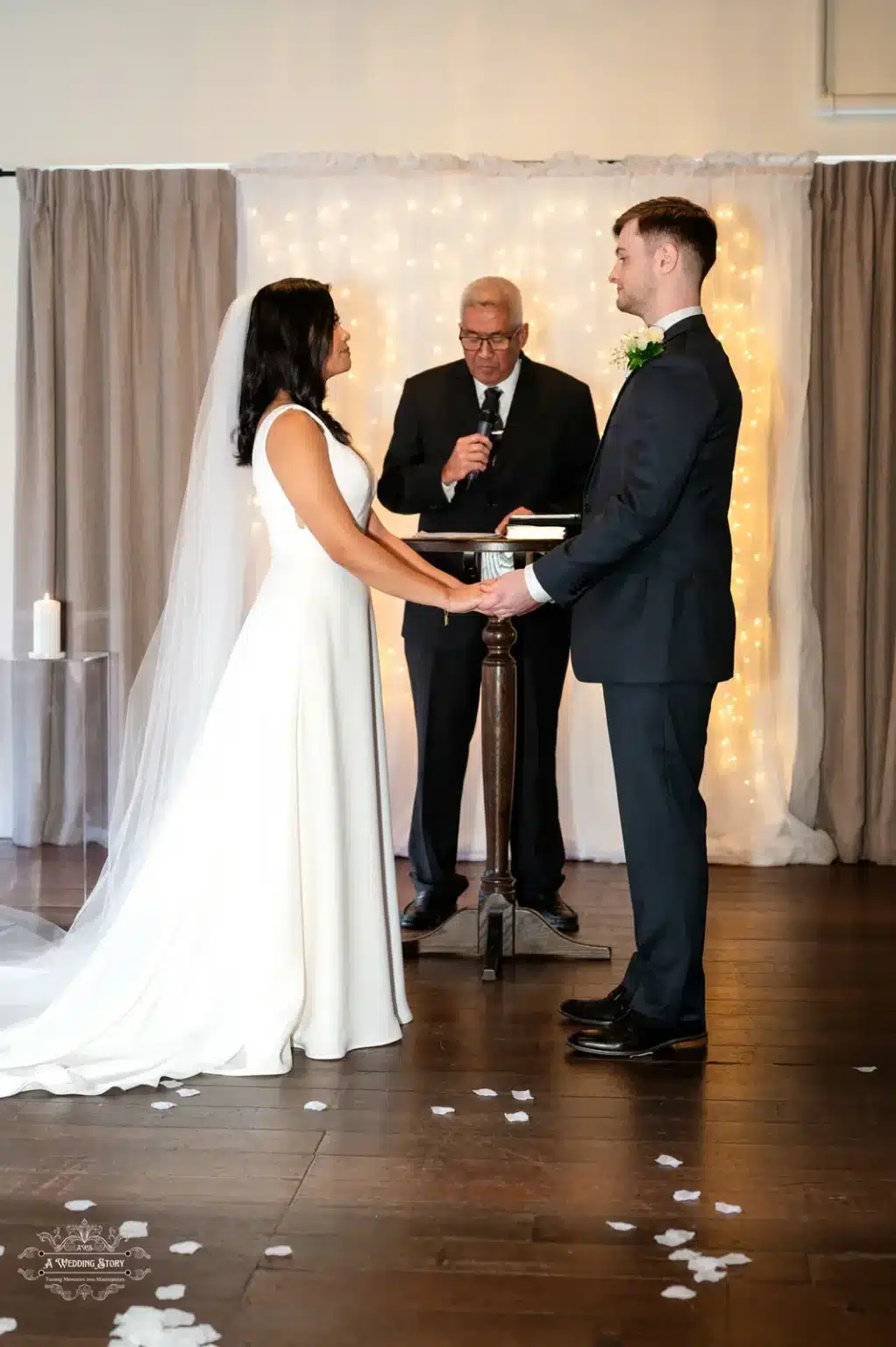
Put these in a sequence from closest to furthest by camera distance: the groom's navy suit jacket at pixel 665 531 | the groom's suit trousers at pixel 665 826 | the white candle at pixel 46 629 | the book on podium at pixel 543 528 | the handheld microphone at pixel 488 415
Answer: the groom's navy suit jacket at pixel 665 531
the groom's suit trousers at pixel 665 826
the book on podium at pixel 543 528
the handheld microphone at pixel 488 415
the white candle at pixel 46 629

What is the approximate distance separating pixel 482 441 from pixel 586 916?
1485 mm

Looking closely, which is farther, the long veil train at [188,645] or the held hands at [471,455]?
the held hands at [471,455]

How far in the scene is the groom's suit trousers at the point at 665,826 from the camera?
3.15m

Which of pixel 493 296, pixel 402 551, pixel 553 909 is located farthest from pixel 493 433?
pixel 553 909

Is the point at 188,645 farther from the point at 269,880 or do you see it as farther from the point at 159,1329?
the point at 159,1329

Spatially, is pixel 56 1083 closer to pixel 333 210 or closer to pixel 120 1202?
pixel 120 1202

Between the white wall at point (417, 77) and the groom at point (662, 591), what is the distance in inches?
95.4

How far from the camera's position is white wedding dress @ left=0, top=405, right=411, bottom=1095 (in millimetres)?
3088

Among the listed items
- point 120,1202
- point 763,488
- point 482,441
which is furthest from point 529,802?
point 120,1202

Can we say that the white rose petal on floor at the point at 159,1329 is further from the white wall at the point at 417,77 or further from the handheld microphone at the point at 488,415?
the white wall at the point at 417,77

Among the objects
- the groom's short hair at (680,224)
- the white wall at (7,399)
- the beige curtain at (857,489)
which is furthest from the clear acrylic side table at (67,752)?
the beige curtain at (857,489)

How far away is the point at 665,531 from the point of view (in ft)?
10.2

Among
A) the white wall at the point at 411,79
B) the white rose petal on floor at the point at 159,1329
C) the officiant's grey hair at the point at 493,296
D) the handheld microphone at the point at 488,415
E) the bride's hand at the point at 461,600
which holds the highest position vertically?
the white wall at the point at 411,79

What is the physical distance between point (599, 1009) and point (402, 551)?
117cm
